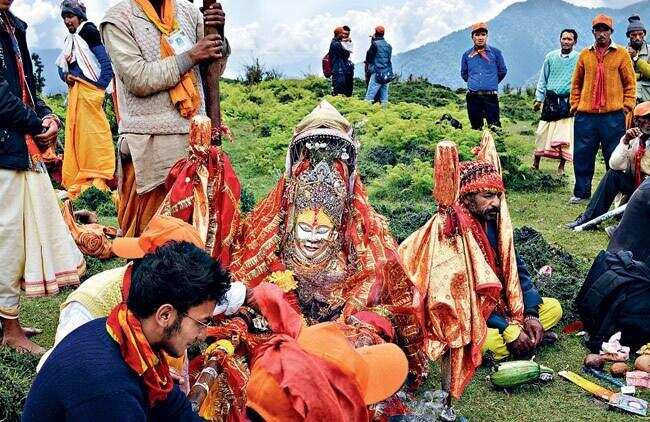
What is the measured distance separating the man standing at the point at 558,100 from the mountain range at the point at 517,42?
112 meters

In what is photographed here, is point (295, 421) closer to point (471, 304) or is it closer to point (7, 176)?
point (471, 304)

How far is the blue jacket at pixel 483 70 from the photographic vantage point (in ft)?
37.8

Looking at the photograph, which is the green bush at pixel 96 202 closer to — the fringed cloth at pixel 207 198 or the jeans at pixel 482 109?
the fringed cloth at pixel 207 198

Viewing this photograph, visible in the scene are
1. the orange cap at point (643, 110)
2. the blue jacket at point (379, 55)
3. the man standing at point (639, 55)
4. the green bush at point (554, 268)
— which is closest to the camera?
the green bush at point (554, 268)

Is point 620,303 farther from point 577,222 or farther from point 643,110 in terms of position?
point 577,222

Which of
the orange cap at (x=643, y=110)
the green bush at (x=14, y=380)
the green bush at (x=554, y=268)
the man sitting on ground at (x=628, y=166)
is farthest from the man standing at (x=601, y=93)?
the green bush at (x=14, y=380)

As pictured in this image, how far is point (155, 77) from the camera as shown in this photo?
15.1 feet

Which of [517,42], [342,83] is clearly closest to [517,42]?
[517,42]

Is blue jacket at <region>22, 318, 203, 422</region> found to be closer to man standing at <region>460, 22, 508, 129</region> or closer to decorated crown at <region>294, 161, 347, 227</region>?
decorated crown at <region>294, 161, 347, 227</region>

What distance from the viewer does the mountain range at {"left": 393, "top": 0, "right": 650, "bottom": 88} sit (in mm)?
132250

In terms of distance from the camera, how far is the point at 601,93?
870cm

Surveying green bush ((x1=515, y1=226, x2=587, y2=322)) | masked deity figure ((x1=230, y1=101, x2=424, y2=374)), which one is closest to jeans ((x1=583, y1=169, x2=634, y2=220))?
green bush ((x1=515, y1=226, x2=587, y2=322))

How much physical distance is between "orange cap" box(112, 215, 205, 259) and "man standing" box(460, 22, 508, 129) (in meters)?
9.04

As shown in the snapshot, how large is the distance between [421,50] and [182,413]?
147101mm
